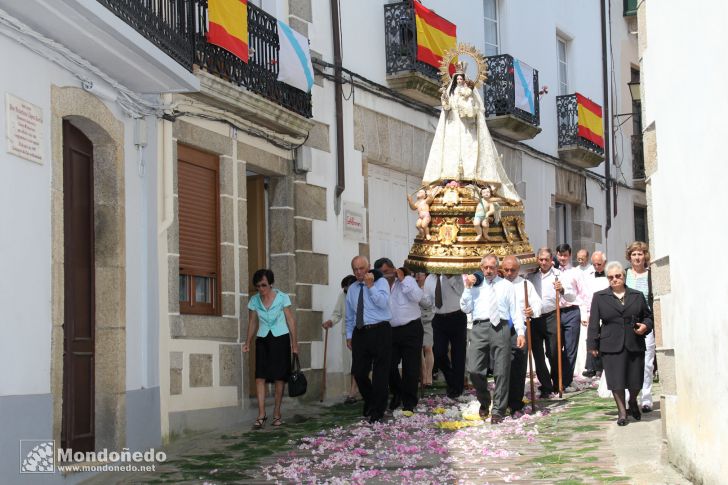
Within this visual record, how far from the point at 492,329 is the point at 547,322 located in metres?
1.90

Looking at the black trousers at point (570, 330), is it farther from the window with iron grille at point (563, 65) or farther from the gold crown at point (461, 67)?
the window with iron grille at point (563, 65)

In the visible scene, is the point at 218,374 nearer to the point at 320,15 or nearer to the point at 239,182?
the point at 239,182

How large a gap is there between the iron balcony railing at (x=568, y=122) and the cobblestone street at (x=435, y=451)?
32.9ft

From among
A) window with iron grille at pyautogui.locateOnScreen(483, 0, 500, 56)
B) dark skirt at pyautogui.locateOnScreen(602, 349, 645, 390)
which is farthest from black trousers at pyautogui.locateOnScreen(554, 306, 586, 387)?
window with iron grille at pyautogui.locateOnScreen(483, 0, 500, 56)

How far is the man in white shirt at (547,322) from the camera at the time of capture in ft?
43.4

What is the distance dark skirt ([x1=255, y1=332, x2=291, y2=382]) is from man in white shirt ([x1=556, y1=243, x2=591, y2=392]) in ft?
10.5

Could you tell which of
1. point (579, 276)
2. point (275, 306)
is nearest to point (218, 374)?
point (275, 306)

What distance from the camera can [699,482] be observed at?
773 cm

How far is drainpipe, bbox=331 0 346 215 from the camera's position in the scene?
15102 mm

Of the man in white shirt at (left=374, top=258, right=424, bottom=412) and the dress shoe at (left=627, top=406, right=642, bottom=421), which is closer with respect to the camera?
the dress shoe at (left=627, top=406, right=642, bottom=421)

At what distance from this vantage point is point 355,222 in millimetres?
15562

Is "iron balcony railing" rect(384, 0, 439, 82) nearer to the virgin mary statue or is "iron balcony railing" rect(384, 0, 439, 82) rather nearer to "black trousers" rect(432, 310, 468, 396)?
the virgin mary statue

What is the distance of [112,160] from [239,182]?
2709 mm

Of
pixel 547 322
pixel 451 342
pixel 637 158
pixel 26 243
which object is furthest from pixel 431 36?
pixel 637 158
